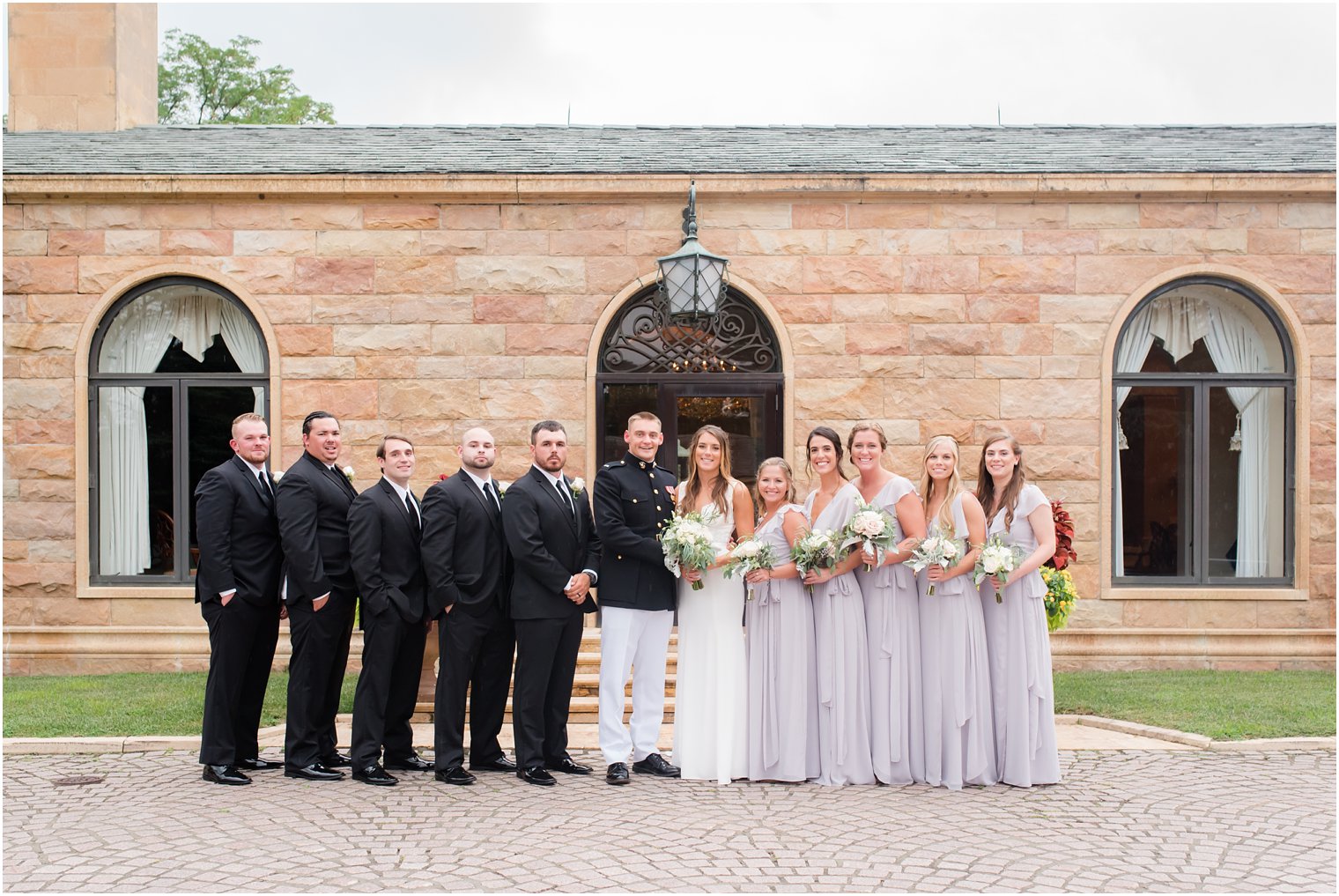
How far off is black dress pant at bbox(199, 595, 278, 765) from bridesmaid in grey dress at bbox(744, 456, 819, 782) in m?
2.93

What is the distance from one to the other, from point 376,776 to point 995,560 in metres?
3.75

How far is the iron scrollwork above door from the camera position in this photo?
11008 mm

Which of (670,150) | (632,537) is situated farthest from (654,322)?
(632,537)

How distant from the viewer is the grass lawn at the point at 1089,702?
8.12 metres

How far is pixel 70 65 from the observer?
13625mm

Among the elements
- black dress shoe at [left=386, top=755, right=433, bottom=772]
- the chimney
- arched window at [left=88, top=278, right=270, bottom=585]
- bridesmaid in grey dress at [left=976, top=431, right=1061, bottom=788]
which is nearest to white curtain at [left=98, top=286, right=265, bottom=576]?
arched window at [left=88, top=278, right=270, bottom=585]

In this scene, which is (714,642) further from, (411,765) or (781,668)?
(411,765)

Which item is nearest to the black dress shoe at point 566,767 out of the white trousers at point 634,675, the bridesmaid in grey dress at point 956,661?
the white trousers at point 634,675

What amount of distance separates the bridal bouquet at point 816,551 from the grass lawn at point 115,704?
4.13m

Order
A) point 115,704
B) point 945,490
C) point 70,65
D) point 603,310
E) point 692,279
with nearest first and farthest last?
point 945,490, point 115,704, point 692,279, point 603,310, point 70,65

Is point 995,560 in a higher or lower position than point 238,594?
higher

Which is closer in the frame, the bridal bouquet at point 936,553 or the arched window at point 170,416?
the bridal bouquet at point 936,553

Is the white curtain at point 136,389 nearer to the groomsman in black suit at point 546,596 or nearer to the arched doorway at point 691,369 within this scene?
the arched doorway at point 691,369

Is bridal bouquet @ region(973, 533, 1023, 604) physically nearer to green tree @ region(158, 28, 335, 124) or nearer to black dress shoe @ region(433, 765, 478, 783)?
black dress shoe @ region(433, 765, 478, 783)
